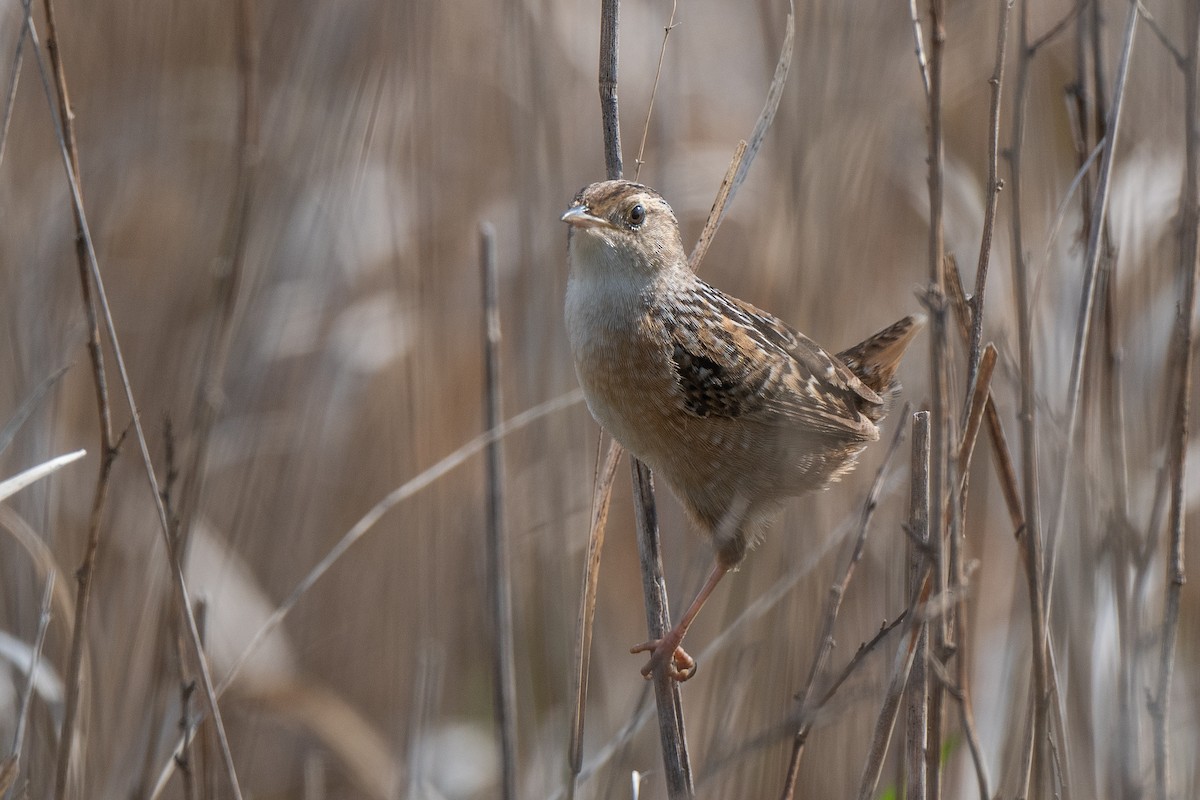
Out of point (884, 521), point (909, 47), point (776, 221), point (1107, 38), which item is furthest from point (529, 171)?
point (1107, 38)

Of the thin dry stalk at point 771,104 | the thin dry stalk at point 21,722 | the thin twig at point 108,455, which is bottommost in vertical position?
the thin dry stalk at point 21,722

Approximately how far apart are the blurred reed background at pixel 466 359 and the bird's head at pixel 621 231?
1.31ft

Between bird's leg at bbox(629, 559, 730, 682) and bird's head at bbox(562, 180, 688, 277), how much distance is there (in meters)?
0.74

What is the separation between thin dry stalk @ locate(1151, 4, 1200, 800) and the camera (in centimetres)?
221

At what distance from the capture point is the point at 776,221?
3.78m

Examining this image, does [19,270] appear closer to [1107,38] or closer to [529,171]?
[529,171]

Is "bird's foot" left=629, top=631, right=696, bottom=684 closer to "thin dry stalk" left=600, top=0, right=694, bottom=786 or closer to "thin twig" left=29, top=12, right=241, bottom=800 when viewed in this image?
"thin dry stalk" left=600, top=0, right=694, bottom=786

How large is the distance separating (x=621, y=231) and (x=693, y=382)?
1.27 ft

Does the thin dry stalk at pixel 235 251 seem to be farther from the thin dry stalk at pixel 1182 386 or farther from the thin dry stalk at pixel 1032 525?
the thin dry stalk at pixel 1182 386

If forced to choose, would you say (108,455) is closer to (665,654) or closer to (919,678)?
(665,654)

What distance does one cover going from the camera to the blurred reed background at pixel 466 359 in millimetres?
2893

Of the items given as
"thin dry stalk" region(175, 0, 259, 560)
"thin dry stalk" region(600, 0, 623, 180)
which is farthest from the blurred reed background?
"thin dry stalk" region(600, 0, 623, 180)

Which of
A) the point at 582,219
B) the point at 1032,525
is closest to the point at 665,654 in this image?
the point at 1032,525

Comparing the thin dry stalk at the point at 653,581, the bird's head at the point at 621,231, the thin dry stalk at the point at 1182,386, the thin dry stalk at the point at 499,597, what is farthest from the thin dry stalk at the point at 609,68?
the thin dry stalk at the point at 1182,386
